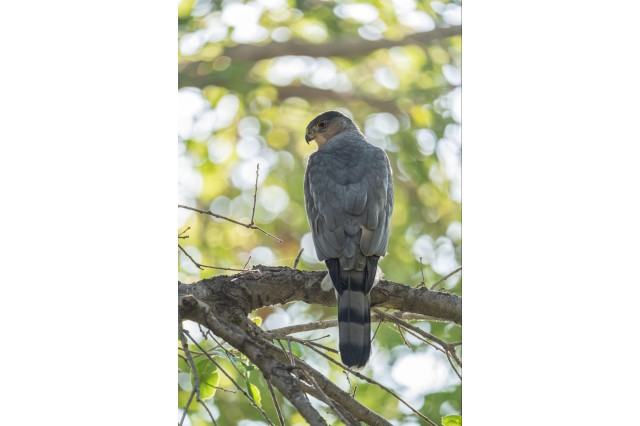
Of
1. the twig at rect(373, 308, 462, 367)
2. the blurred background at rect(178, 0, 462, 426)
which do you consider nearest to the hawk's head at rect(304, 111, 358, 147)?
the blurred background at rect(178, 0, 462, 426)

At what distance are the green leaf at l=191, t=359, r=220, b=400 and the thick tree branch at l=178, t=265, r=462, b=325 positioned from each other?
0.32 meters

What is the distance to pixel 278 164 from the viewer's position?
4.13 metres

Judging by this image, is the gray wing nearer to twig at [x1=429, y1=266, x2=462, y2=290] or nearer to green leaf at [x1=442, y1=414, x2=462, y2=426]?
twig at [x1=429, y1=266, x2=462, y2=290]

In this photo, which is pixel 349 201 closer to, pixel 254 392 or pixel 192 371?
pixel 254 392

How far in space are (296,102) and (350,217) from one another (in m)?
0.77

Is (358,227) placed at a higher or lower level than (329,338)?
higher

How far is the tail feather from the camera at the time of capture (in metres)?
3.46

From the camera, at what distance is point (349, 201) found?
382 cm

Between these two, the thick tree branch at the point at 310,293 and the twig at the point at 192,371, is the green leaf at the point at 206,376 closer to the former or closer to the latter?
the twig at the point at 192,371

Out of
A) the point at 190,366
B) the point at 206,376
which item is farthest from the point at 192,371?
the point at 206,376
